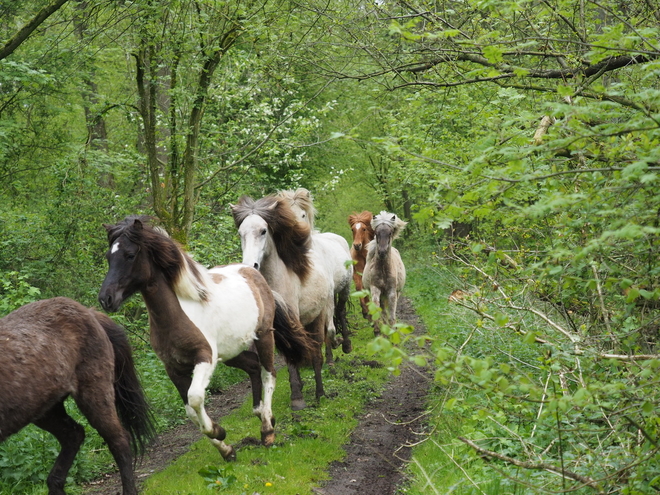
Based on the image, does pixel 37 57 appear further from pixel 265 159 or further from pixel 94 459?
pixel 94 459

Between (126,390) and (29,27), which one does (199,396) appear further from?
(29,27)

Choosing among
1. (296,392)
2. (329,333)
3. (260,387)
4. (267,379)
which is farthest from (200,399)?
(329,333)

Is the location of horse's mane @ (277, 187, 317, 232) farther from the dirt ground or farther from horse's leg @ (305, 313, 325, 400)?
the dirt ground

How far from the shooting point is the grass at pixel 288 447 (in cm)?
596

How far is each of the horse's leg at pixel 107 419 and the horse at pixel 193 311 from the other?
2.22ft

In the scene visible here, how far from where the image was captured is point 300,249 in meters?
9.37

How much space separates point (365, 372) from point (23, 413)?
262 inches

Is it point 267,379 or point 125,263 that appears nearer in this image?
point 125,263

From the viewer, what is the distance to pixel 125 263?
5.90m

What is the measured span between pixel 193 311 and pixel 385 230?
6.85 m

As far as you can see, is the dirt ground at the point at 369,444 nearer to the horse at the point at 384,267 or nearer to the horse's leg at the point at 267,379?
the horse's leg at the point at 267,379

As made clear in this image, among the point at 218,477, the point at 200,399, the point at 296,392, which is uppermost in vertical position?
the point at 200,399

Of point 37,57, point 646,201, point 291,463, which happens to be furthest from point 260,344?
point 37,57

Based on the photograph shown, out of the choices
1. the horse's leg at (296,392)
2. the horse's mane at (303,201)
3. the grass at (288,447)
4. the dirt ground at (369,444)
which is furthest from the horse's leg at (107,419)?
the horse's mane at (303,201)
